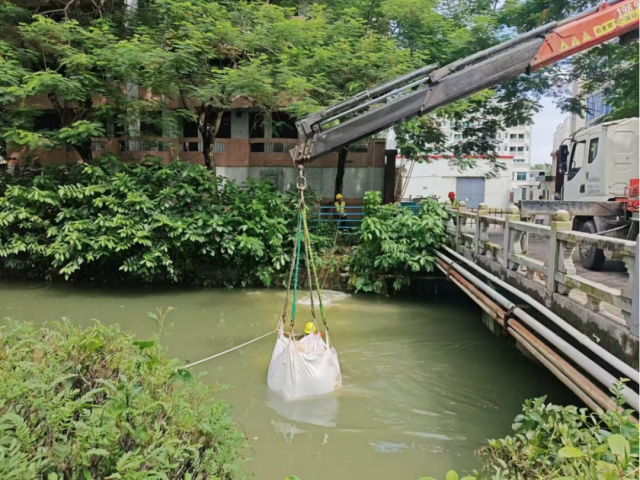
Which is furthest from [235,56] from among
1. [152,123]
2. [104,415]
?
[104,415]

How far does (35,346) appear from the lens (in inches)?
106

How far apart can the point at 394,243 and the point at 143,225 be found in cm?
578

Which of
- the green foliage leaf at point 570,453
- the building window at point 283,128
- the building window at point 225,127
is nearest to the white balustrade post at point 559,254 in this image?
the green foliage leaf at point 570,453

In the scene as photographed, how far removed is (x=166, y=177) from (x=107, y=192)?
4.69 ft

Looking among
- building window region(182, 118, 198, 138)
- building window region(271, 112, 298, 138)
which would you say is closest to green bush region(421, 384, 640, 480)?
building window region(271, 112, 298, 138)

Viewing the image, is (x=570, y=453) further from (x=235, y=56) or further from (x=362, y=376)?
(x=235, y=56)

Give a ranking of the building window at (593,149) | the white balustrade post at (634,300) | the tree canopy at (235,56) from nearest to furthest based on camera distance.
→ the white balustrade post at (634,300) < the building window at (593,149) < the tree canopy at (235,56)

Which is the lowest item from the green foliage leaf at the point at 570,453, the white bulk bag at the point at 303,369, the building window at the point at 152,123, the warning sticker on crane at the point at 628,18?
the white bulk bag at the point at 303,369

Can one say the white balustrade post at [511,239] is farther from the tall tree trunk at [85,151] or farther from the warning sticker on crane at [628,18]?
the tall tree trunk at [85,151]

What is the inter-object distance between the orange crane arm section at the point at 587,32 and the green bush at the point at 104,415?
5583 mm

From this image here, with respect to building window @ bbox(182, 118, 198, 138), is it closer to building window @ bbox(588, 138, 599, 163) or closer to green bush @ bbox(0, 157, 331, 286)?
green bush @ bbox(0, 157, 331, 286)

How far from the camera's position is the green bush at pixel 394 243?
10.0 m

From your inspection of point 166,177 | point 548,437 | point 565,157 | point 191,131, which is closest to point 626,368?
point 548,437

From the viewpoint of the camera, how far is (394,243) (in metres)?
10.1
